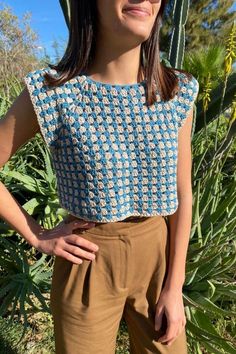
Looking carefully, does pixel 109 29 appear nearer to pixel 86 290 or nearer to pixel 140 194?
pixel 140 194

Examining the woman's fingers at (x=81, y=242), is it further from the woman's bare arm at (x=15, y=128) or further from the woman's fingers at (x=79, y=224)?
the woman's bare arm at (x=15, y=128)

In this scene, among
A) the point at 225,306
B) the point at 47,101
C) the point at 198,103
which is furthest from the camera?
the point at 198,103

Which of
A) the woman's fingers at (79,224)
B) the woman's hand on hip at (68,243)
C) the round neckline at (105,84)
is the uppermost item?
the round neckline at (105,84)

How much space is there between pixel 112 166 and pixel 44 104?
225 millimetres

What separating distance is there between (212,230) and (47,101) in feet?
4.25

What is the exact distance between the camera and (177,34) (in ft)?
8.27

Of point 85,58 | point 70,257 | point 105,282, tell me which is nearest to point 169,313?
point 105,282

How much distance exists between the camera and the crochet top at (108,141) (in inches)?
42.1

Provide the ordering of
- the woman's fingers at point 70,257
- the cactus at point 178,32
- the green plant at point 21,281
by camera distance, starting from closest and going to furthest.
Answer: the woman's fingers at point 70,257 → the green plant at point 21,281 → the cactus at point 178,32

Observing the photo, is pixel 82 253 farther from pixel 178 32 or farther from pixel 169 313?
pixel 178 32

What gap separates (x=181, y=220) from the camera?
1.22 metres

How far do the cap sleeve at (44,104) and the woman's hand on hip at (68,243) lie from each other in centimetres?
25

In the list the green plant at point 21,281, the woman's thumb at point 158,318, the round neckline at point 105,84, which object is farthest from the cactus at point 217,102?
the woman's thumb at point 158,318

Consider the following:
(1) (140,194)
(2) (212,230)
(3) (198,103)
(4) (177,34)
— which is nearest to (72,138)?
(1) (140,194)
